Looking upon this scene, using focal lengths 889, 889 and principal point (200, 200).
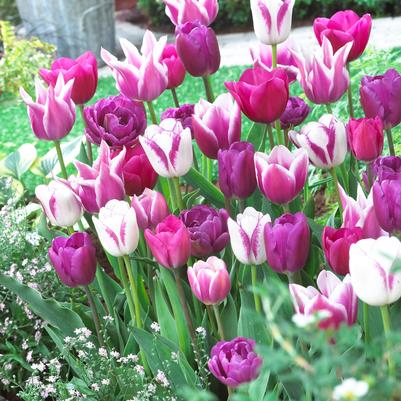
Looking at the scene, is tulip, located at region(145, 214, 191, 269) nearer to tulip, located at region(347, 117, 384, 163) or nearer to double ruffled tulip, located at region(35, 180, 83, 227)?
double ruffled tulip, located at region(35, 180, 83, 227)

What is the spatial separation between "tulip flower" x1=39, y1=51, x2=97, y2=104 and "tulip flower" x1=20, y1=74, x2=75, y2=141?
2.8 inches

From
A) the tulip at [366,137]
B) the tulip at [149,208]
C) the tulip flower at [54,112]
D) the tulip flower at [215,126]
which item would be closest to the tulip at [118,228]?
the tulip at [149,208]

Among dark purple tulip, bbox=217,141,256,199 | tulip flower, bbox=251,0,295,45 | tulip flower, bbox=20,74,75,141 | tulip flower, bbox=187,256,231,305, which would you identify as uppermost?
tulip flower, bbox=251,0,295,45

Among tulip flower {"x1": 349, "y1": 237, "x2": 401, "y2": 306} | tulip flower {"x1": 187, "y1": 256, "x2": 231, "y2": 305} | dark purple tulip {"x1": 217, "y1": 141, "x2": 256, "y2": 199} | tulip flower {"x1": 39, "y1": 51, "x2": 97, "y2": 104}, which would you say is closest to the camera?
tulip flower {"x1": 349, "y1": 237, "x2": 401, "y2": 306}

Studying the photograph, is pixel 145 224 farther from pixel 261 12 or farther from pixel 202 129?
pixel 261 12

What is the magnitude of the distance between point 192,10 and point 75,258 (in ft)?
2.14

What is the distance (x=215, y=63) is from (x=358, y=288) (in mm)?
812

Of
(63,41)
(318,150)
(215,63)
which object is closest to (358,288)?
(318,150)

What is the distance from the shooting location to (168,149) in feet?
5.47

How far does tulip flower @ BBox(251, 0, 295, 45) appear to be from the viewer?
1904 mm

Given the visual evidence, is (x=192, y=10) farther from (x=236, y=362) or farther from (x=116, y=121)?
(x=236, y=362)

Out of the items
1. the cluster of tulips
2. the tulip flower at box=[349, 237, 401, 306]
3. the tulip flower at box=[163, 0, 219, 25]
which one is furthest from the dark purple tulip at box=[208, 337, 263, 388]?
the tulip flower at box=[163, 0, 219, 25]

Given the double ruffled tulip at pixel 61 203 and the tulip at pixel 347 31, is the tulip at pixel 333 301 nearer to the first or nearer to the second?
the double ruffled tulip at pixel 61 203

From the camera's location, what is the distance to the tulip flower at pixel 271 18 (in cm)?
190
